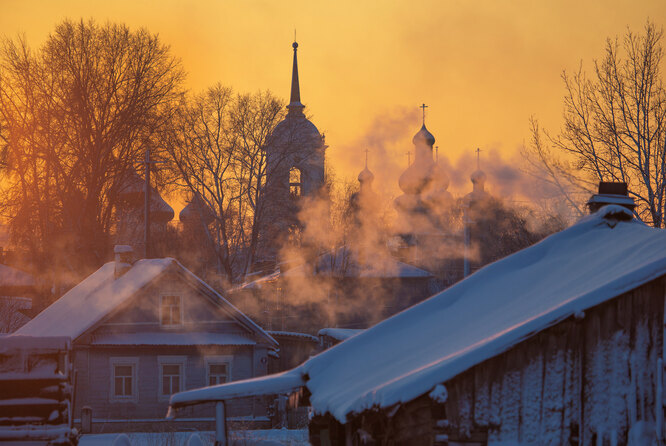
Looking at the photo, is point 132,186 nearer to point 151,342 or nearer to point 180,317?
point 180,317

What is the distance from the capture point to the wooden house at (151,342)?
2873cm

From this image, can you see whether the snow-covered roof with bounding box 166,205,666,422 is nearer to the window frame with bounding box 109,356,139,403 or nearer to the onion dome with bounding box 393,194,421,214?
the window frame with bounding box 109,356,139,403

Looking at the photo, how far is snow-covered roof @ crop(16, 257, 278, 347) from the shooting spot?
28.7m

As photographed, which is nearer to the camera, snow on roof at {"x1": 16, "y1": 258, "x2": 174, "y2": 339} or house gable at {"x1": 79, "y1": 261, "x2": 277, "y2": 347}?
snow on roof at {"x1": 16, "y1": 258, "x2": 174, "y2": 339}

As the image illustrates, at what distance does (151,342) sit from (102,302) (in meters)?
Result: 2.18

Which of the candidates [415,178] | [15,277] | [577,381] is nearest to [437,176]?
[415,178]

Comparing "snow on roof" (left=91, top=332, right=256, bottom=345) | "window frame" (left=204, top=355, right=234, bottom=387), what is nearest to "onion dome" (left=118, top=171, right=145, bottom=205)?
"snow on roof" (left=91, top=332, right=256, bottom=345)

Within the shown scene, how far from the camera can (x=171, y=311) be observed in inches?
1178

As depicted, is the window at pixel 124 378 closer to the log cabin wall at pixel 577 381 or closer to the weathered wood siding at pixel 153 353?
the weathered wood siding at pixel 153 353

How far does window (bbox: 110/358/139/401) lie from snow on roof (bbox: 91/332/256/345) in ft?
2.24

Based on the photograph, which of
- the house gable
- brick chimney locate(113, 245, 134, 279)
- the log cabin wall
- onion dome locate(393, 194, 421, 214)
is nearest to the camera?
the log cabin wall

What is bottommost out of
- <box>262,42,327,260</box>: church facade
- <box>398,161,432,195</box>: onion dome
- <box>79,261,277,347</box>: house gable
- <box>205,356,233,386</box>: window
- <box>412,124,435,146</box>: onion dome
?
<box>205,356,233,386</box>: window

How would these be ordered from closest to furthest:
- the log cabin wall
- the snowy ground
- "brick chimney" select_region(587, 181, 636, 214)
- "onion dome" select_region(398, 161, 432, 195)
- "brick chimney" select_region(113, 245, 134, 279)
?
the log cabin wall → "brick chimney" select_region(587, 181, 636, 214) → the snowy ground → "brick chimney" select_region(113, 245, 134, 279) → "onion dome" select_region(398, 161, 432, 195)

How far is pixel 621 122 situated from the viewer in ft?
82.9
